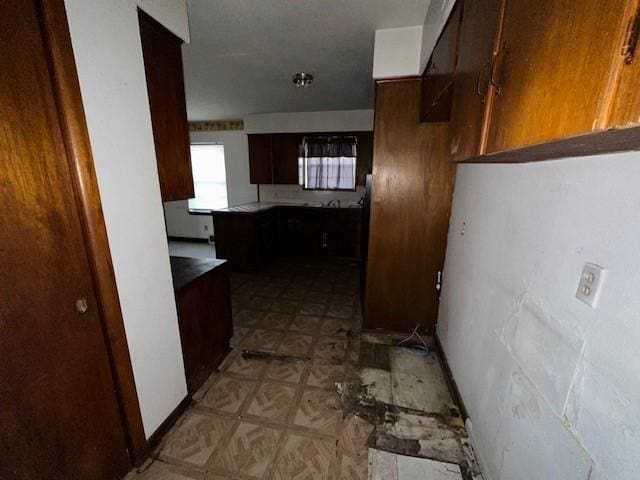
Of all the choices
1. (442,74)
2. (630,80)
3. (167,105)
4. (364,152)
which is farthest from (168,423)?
(364,152)

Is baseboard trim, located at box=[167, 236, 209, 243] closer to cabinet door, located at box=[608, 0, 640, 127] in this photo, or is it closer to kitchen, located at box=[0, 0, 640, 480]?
kitchen, located at box=[0, 0, 640, 480]

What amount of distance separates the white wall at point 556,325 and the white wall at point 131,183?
5.46 ft

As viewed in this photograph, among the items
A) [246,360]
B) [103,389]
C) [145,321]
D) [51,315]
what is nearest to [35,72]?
[51,315]

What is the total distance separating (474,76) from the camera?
0.92 metres

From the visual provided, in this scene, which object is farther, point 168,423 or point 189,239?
point 189,239

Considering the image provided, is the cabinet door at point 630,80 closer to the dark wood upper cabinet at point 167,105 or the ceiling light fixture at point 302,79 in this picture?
the dark wood upper cabinet at point 167,105

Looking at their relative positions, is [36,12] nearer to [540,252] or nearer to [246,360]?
[540,252]

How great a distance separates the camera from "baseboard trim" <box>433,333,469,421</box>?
1.58 metres

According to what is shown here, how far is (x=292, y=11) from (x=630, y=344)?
2180 mm

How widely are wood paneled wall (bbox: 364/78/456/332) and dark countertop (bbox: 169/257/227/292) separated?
131 cm

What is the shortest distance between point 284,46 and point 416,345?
8.90 feet

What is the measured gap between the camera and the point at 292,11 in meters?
1.67

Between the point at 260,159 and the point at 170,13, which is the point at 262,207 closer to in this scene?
the point at 260,159

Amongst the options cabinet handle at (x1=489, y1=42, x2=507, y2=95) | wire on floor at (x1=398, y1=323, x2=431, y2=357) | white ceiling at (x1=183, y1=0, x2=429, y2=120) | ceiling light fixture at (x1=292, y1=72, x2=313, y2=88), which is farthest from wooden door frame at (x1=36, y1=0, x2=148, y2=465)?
ceiling light fixture at (x1=292, y1=72, x2=313, y2=88)
